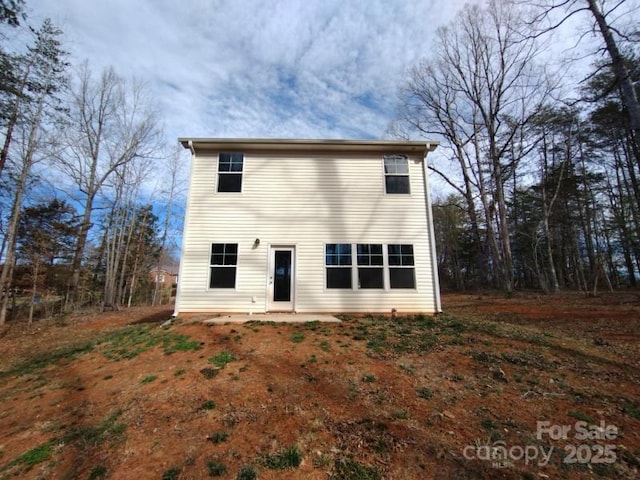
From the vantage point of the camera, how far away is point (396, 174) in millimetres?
8883

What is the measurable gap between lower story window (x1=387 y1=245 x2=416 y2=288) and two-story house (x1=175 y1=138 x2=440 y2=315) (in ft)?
0.10

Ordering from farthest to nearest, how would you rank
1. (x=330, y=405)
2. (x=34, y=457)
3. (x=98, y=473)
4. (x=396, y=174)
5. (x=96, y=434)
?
(x=396, y=174)
(x=330, y=405)
(x=96, y=434)
(x=34, y=457)
(x=98, y=473)

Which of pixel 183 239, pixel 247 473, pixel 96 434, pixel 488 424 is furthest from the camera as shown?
pixel 183 239

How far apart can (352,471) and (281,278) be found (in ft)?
19.9

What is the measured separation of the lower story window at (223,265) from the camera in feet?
26.2

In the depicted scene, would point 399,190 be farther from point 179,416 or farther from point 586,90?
point 586,90

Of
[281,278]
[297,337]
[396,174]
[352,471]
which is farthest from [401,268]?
[352,471]

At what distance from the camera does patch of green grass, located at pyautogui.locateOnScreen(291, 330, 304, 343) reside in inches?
222

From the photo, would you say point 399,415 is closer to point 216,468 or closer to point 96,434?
point 216,468

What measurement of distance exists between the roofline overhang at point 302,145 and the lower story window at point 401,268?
3312mm

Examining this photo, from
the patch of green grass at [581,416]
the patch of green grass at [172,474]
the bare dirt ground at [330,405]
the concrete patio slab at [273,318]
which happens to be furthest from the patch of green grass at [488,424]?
the concrete patio slab at [273,318]

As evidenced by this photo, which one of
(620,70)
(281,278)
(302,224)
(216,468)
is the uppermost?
(620,70)

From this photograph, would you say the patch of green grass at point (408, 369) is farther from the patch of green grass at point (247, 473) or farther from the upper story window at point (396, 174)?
the upper story window at point (396, 174)

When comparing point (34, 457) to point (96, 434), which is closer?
point (34, 457)
